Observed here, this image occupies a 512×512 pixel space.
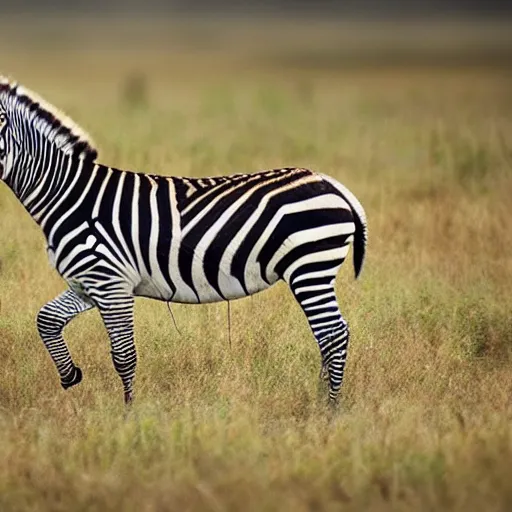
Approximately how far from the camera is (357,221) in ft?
22.4

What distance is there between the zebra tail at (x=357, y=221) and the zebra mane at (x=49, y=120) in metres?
1.38

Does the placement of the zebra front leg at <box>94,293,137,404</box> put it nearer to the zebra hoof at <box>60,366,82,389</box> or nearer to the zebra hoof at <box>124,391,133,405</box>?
the zebra hoof at <box>124,391,133,405</box>

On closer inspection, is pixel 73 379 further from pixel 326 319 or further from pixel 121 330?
pixel 326 319

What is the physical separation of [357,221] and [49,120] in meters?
1.82

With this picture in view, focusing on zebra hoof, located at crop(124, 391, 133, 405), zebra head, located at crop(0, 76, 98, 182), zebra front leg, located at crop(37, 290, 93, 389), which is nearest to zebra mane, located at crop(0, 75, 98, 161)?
zebra head, located at crop(0, 76, 98, 182)

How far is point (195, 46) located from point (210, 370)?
6564 centimetres

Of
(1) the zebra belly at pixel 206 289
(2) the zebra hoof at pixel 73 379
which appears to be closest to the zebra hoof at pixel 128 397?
(2) the zebra hoof at pixel 73 379

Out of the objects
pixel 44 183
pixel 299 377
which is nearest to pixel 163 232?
pixel 44 183

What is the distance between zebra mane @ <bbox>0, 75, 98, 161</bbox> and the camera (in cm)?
666

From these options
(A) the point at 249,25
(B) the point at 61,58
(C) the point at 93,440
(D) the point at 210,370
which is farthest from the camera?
(A) the point at 249,25

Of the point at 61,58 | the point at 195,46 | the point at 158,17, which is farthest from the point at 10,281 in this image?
the point at 158,17

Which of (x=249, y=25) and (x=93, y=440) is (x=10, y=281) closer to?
(x=93, y=440)

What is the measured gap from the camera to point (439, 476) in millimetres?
5391

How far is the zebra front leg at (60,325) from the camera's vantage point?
6797 millimetres
